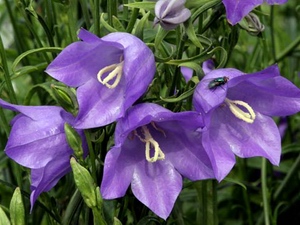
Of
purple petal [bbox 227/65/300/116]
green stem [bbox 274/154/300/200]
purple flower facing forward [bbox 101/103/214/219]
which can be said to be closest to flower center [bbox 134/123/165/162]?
purple flower facing forward [bbox 101/103/214/219]

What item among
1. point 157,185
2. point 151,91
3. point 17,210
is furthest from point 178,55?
point 17,210

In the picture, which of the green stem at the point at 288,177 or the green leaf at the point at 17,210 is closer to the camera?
the green leaf at the point at 17,210

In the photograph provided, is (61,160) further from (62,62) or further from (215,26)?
(215,26)

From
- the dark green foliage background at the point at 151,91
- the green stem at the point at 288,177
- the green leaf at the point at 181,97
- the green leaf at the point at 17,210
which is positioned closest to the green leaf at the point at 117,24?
the dark green foliage background at the point at 151,91

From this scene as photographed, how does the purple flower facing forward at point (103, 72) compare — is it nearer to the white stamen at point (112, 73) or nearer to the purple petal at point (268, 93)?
the white stamen at point (112, 73)

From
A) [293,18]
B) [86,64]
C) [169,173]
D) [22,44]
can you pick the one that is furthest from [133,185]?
[293,18]

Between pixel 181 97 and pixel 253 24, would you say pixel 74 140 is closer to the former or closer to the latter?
pixel 181 97
